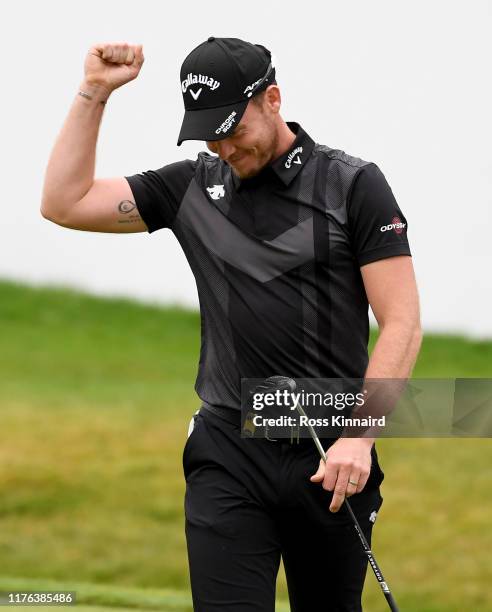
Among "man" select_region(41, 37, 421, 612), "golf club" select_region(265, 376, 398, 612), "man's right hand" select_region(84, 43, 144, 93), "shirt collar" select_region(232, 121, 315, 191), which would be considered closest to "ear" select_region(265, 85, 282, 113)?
"man" select_region(41, 37, 421, 612)

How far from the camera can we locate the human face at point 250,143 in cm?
459

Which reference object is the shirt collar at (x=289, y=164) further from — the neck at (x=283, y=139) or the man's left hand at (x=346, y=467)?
the man's left hand at (x=346, y=467)

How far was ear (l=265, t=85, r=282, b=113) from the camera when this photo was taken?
4652mm

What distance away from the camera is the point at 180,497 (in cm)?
1362

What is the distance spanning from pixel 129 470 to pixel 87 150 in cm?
977

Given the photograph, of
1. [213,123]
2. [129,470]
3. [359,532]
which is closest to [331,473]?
[359,532]

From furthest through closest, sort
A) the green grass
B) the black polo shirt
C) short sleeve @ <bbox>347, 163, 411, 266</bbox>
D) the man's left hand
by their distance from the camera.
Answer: the green grass
the black polo shirt
short sleeve @ <bbox>347, 163, 411, 266</bbox>
the man's left hand

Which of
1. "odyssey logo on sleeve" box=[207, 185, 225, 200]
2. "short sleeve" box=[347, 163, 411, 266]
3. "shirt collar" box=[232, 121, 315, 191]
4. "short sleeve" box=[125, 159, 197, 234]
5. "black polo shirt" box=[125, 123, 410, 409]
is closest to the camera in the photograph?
"short sleeve" box=[347, 163, 411, 266]

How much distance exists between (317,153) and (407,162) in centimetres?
1026

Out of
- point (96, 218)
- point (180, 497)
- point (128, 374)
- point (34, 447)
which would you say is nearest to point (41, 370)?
point (128, 374)

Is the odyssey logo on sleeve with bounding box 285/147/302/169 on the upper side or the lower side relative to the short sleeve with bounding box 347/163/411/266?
upper

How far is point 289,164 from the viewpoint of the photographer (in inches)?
186

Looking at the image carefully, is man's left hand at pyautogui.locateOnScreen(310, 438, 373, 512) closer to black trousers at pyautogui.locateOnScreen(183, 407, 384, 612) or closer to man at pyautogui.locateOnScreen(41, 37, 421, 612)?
man at pyautogui.locateOnScreen(41, 37, 421, 612)

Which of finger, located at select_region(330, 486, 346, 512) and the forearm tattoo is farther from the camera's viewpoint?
the forearm tattoo
